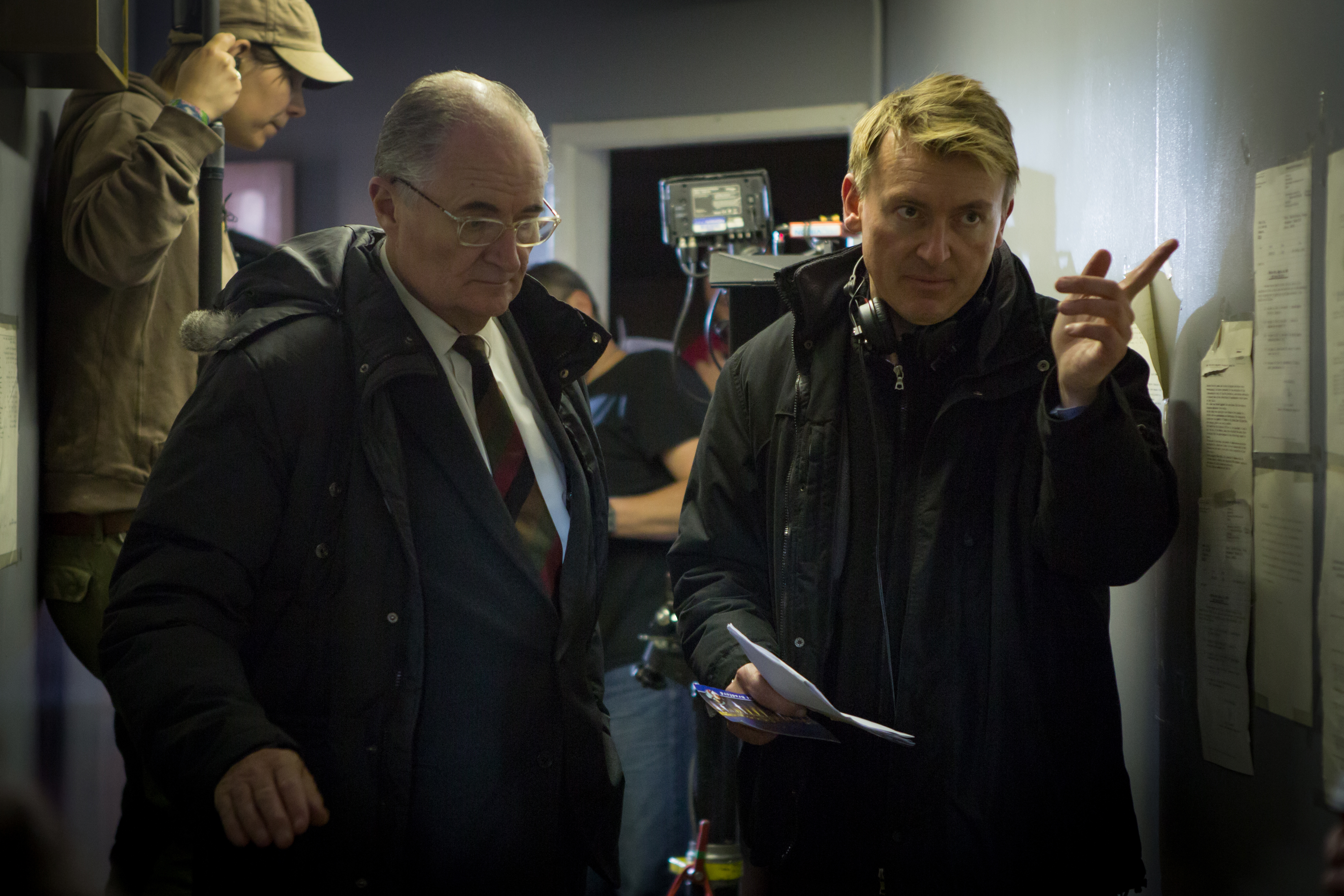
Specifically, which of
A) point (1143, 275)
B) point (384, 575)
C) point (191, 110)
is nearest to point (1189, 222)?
point (1143, 275)

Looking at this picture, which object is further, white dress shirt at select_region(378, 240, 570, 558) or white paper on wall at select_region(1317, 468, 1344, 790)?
white dress shirt at select_region(378, 240, 570, 558)

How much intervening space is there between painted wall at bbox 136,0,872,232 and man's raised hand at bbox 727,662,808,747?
2.81 m

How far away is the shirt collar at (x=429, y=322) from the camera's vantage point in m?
1.36

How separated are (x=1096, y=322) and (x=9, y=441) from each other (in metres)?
1.71

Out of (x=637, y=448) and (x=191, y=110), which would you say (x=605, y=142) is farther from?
(x=191, y=110)

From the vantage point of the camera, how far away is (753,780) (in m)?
1.38

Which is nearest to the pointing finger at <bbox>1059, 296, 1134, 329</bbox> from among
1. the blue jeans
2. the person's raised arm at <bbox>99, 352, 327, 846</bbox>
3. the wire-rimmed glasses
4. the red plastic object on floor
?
the wire-rimmed glasses

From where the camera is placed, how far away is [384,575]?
1227 mm

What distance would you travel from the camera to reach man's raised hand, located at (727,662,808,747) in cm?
120

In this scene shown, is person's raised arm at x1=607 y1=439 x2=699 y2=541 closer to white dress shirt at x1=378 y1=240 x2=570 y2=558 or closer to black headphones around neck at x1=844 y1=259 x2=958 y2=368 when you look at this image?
white dress shirt at x1=378 y1=240 x2=570 y2=558

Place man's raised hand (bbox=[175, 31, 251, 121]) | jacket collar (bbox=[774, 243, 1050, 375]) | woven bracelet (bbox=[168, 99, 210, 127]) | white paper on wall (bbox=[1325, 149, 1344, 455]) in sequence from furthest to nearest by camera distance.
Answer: man's raised hand (bbox=[175, 31, 251, 121]), woven bracelet (bbox=[168, 99, 210, 127]), jacket collar (bbox=[774, 243, 1050, 375]), white paper on wall (bbox=[1325, 149, 1344, 455])

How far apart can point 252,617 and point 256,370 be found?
10.9 inches

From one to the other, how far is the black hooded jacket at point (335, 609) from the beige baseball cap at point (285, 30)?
45.4 inches

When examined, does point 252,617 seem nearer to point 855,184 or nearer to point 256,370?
point 256,370
